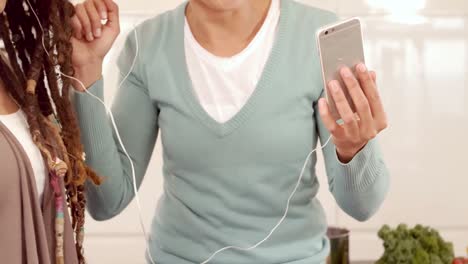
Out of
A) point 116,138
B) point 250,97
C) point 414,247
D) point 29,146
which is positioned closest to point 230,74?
point 250,97

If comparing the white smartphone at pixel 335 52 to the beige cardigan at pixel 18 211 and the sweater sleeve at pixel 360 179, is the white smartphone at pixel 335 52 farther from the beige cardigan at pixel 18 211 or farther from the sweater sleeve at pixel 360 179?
the beige cardigan at pixel 18 211

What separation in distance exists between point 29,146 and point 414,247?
738 millimetres

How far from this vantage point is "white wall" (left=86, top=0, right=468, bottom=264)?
152 cm

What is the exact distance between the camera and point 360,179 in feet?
3.13

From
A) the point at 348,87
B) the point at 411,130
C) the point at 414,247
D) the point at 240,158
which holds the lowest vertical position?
the point at 414,247

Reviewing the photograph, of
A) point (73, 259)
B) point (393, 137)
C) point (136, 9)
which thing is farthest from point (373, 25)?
point (73, 259)

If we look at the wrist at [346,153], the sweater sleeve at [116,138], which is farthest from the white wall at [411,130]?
the wrist at [346,153]

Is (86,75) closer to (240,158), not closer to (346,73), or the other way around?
(240,158)

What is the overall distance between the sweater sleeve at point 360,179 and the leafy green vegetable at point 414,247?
0.36m

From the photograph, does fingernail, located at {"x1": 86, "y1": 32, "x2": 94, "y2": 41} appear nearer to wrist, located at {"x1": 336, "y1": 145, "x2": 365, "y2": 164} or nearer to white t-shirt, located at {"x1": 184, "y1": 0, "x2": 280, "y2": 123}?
white t-shirt, located at {"x1": 184, "y1": 0, "x2": 280, "y2": 123}

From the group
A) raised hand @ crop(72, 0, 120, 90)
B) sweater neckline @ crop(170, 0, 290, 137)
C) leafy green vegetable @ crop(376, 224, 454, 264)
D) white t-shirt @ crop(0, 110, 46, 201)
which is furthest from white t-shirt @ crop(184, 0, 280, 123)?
leafy green vegetable @ crop(376, 224, 454, 264)

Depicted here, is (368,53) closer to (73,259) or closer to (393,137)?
(393,137)

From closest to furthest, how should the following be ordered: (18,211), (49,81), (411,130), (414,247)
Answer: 1. (18,211)
2. (49,81)
3. (414,247)
4. (411,130)

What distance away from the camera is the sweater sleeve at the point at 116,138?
986 mm
